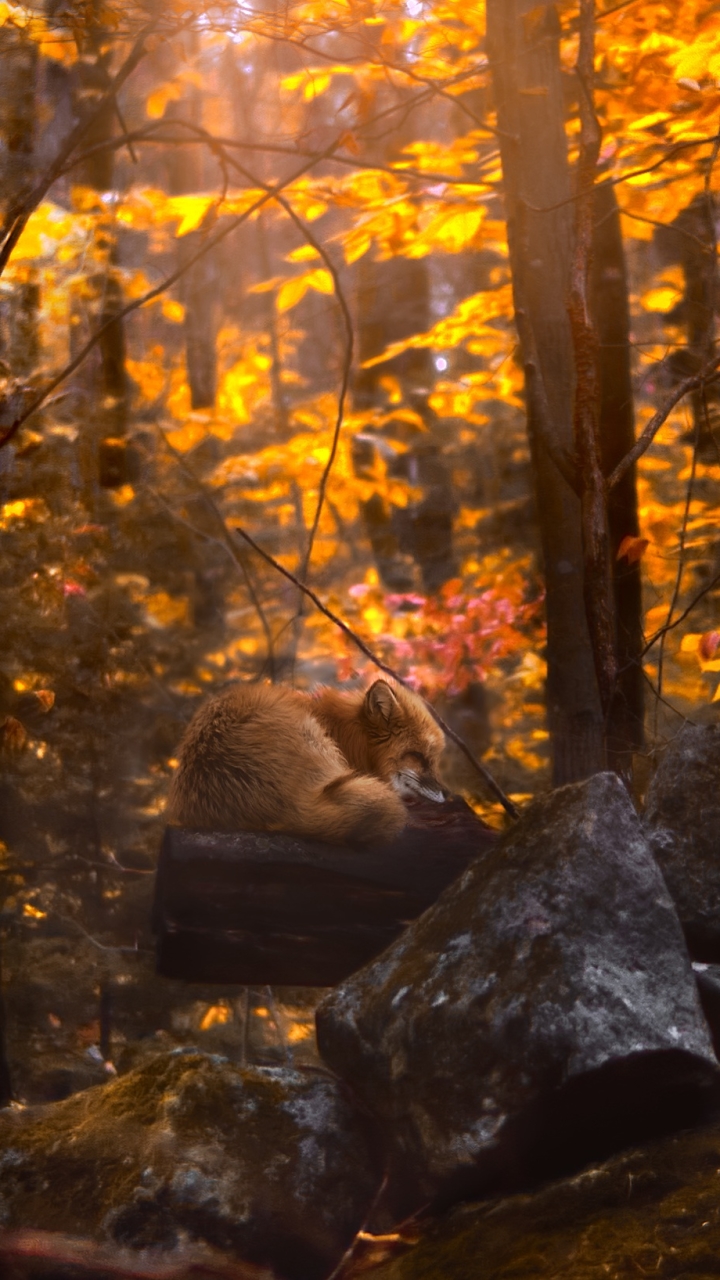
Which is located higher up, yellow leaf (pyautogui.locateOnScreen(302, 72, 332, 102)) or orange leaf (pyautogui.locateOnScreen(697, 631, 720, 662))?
yellow leaf (pyautogui.locateOnScreen(302, 72, 332, 102))

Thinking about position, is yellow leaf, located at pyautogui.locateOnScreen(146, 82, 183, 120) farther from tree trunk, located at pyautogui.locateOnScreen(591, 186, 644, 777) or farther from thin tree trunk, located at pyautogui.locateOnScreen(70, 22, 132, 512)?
tree trunk, located at pyautogui.locateOnScreen(591, 186, 644, 777)

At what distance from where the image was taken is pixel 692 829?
2.67m

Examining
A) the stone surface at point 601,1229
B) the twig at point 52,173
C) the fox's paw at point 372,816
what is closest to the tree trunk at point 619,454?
the fox's paw at point 372,816

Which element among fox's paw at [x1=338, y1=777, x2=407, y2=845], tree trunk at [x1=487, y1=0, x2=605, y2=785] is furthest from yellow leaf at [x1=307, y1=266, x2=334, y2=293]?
fox's paw at [x1=338, y1=777, x2=407, y2=845]

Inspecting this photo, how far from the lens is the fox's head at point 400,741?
3146mm

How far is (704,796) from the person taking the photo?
2.68 m

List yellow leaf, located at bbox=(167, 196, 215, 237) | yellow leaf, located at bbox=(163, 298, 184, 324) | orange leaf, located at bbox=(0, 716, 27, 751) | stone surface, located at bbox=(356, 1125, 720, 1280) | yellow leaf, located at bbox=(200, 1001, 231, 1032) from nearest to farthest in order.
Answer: stone surface, located at bbox=(356, 1125, 720, 1280)
orange leaf, located at bbox=(0, 716, 27, 751)
yellow leaf, located at bbox=(200, 1001, 231, 1032)
yellow leaf, located at bbox=(167, 196, 215, 237)
yellow leaf, located at bbox=(163, 298, 184, 324)

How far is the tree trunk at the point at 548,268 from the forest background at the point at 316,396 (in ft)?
0.04

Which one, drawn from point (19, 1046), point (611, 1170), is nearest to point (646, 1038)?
point (611, 1170)

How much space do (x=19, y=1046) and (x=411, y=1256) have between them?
170 cm

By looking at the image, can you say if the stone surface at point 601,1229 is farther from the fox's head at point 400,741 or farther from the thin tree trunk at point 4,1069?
the thin tree trunk at point 4,1069

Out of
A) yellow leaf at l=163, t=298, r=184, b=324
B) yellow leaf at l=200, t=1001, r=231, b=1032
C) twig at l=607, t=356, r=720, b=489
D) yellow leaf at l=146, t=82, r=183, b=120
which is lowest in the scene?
yellow leaf at l=200, t=1001, r=231, b=1032

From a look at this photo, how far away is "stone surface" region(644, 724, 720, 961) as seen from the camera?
2615 mm

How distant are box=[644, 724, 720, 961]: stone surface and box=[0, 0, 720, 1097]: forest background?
224 mm
